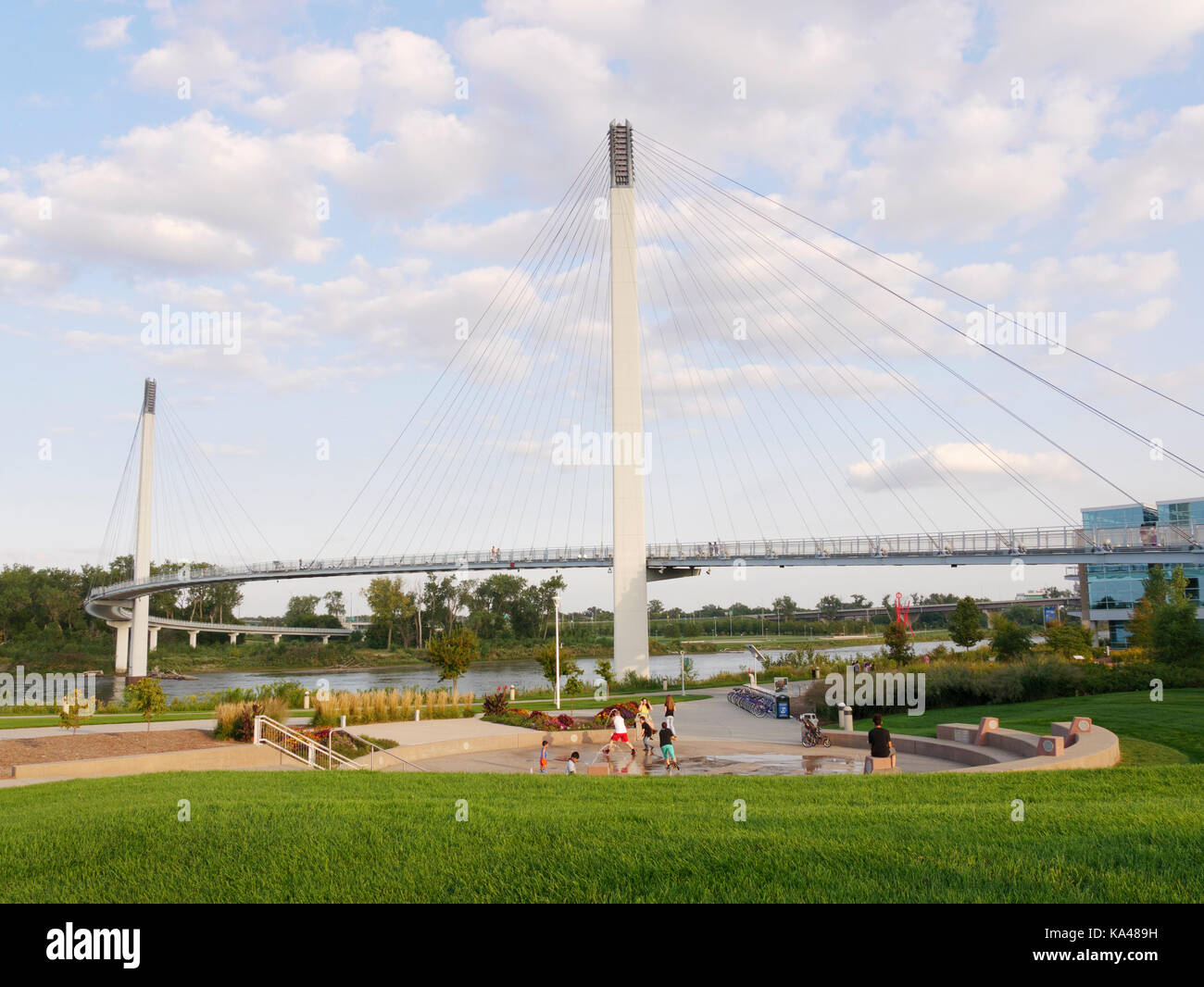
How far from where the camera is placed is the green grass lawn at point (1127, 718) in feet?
48.0

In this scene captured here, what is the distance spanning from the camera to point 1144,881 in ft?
18.4

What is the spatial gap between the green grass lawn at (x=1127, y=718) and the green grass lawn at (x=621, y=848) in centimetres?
603

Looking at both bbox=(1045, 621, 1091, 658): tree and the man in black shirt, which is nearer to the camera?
the man in black shirt

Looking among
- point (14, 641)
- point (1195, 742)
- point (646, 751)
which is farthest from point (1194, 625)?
point (14, 641)

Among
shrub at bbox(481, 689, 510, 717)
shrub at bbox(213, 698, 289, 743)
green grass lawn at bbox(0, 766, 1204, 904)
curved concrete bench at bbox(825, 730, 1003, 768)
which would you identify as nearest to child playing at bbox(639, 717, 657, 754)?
curved concrete bench at bbox(825, 730, 1003, 768)

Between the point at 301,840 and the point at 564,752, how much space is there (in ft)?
45.1

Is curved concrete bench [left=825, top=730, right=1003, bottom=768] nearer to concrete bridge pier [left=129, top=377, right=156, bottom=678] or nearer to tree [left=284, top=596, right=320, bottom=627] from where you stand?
concrete bridge pier [left=129, top=377, right=156, bottom=678]

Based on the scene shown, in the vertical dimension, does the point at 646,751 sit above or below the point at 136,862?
below

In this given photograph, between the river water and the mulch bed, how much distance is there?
2727 cm

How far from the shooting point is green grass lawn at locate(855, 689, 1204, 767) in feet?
48.0

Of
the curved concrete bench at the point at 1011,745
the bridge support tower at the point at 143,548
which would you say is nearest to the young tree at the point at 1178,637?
the curved concrete bench at the point at 1011,745

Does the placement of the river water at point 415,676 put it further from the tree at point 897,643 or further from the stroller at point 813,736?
the stroller at point 813,736

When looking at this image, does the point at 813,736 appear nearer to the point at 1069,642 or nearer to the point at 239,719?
the point at 239,719
